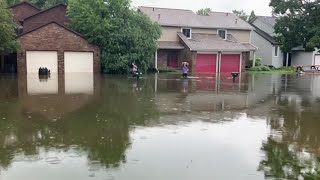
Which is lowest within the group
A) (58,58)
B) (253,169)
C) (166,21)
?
(253,169)

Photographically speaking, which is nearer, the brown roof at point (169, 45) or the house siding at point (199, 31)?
the brown roof at point (169, 45)

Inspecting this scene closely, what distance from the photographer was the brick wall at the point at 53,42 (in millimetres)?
32906

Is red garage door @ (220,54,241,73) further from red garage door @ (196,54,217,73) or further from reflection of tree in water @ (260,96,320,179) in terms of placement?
reflection of tree in water @ (260,96,320,179)

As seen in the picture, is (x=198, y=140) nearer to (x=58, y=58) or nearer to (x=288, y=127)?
(x=288, y=127)

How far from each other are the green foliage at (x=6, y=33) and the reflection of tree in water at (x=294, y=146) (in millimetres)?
22218

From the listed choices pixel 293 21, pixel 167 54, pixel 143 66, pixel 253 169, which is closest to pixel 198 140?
pixel 253 169

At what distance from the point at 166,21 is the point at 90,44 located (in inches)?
421

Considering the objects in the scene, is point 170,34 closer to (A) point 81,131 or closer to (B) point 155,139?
(A) point 81,131

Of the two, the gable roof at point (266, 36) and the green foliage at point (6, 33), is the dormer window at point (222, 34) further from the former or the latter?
Result: the green foliage at point (6, 33)

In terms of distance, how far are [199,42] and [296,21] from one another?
12279 millimetres

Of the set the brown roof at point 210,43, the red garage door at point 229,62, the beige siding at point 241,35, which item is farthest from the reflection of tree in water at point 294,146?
the beige siding at point 241,35

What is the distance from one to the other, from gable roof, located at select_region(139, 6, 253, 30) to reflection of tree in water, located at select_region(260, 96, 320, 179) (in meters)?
28.8

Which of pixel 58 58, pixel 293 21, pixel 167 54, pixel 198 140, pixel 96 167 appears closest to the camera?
pixel 96 167

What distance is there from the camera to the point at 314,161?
8.29m
